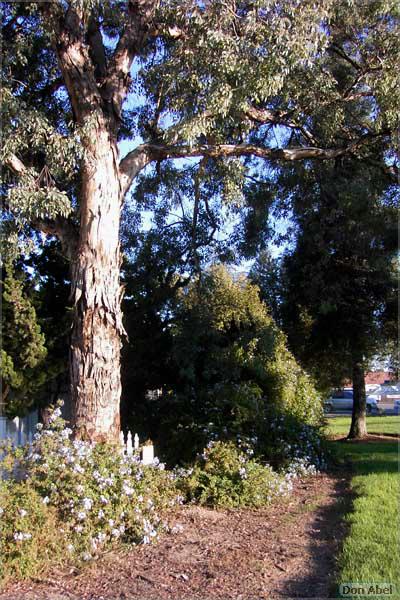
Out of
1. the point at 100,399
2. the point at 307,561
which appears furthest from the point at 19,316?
the point at 307,561

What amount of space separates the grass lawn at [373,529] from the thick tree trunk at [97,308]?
3247mm

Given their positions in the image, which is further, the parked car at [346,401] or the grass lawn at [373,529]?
the parked car at [346,401]

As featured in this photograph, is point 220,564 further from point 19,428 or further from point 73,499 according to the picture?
point 19,428


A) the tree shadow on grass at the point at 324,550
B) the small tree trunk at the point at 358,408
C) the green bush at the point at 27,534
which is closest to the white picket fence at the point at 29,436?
the green bush at the point at 27,534

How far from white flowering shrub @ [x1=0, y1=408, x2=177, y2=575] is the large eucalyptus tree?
4.25 feet

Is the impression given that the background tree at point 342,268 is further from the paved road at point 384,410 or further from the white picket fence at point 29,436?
the paved road at point 384,410

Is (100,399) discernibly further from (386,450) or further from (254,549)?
(386,450)

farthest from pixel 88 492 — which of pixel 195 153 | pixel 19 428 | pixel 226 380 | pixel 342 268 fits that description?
pixel 342 268

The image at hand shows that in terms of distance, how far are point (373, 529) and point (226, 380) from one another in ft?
19.4

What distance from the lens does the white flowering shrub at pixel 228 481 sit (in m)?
8.10

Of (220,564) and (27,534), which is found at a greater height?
(27,534)

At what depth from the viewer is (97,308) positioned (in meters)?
8.07

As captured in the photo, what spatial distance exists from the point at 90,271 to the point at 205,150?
2.92m

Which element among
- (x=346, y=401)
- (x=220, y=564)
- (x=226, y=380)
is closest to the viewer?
(x=220, y=564)
